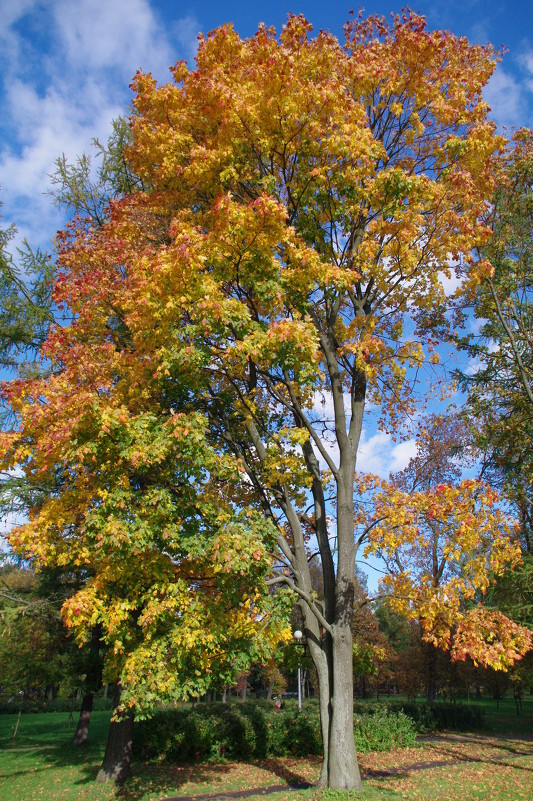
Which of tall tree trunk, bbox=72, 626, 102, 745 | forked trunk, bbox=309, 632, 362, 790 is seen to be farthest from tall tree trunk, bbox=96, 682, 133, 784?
forked trunk, bbox=309, 632, 362, 790

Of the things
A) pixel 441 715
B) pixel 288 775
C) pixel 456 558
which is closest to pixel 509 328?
pixel 456 558

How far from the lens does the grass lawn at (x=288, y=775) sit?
8.16 m

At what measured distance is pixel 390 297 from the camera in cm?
870

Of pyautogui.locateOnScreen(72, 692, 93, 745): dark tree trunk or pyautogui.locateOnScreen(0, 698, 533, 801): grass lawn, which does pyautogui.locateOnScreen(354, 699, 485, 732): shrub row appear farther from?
pyautogui.locateOnScreen(72, 692, 93, 745): dark tree trunk

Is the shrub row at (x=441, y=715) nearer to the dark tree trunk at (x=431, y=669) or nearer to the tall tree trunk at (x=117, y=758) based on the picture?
the dark tree trunk at (x=431, y=669)

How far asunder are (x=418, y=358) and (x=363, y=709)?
14913 mm

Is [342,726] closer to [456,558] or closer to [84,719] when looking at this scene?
[456,558]

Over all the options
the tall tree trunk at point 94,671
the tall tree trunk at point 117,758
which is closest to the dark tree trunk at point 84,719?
the tall tree trunk at point 94,671

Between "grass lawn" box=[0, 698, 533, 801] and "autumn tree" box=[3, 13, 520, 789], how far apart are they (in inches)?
116

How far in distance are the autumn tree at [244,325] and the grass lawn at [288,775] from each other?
295cm

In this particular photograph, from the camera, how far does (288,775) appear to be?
10.2 metres

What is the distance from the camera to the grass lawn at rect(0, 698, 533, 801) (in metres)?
8.16

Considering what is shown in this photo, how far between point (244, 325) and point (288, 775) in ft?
30.4

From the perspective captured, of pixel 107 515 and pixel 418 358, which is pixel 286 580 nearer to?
pixel 107 515
